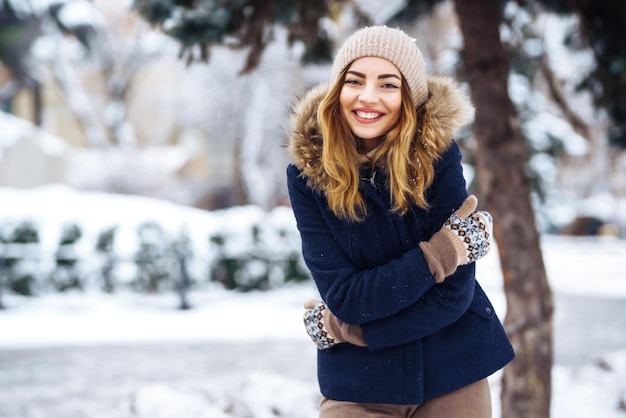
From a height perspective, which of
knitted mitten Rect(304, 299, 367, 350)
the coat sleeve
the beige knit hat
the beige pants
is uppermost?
the beige knit hat

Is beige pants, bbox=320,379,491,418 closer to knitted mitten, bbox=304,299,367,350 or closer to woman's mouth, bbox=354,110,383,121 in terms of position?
knitted mitten, bbox=304,299,367,350

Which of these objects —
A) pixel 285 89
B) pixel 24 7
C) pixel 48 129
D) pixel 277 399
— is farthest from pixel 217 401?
pixel 48 129

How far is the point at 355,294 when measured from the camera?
208 cm

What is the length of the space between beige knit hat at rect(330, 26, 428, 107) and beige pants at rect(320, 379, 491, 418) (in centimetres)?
95

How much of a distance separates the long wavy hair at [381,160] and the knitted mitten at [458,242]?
0.11 metres

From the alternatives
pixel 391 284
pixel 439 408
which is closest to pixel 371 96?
pixel 391 284

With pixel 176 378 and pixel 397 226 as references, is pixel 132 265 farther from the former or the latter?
pixel 397 226

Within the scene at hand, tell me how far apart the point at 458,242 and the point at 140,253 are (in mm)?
8746

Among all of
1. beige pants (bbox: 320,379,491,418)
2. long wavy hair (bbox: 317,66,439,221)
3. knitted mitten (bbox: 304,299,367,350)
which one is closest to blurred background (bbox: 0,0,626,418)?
long wavy hair (bbox: 317,66,439,221)

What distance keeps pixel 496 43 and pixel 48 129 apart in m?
36.2

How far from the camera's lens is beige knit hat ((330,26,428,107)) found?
7.27ft

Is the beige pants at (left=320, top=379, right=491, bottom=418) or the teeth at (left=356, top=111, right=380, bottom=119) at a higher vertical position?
the teeth at (left=356, top=111, right=380, bottom=119)

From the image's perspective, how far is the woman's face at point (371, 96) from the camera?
2.22 m

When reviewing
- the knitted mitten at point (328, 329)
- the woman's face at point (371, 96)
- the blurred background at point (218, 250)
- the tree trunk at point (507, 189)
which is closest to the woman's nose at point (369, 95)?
the woman's face at point (371, 96)
